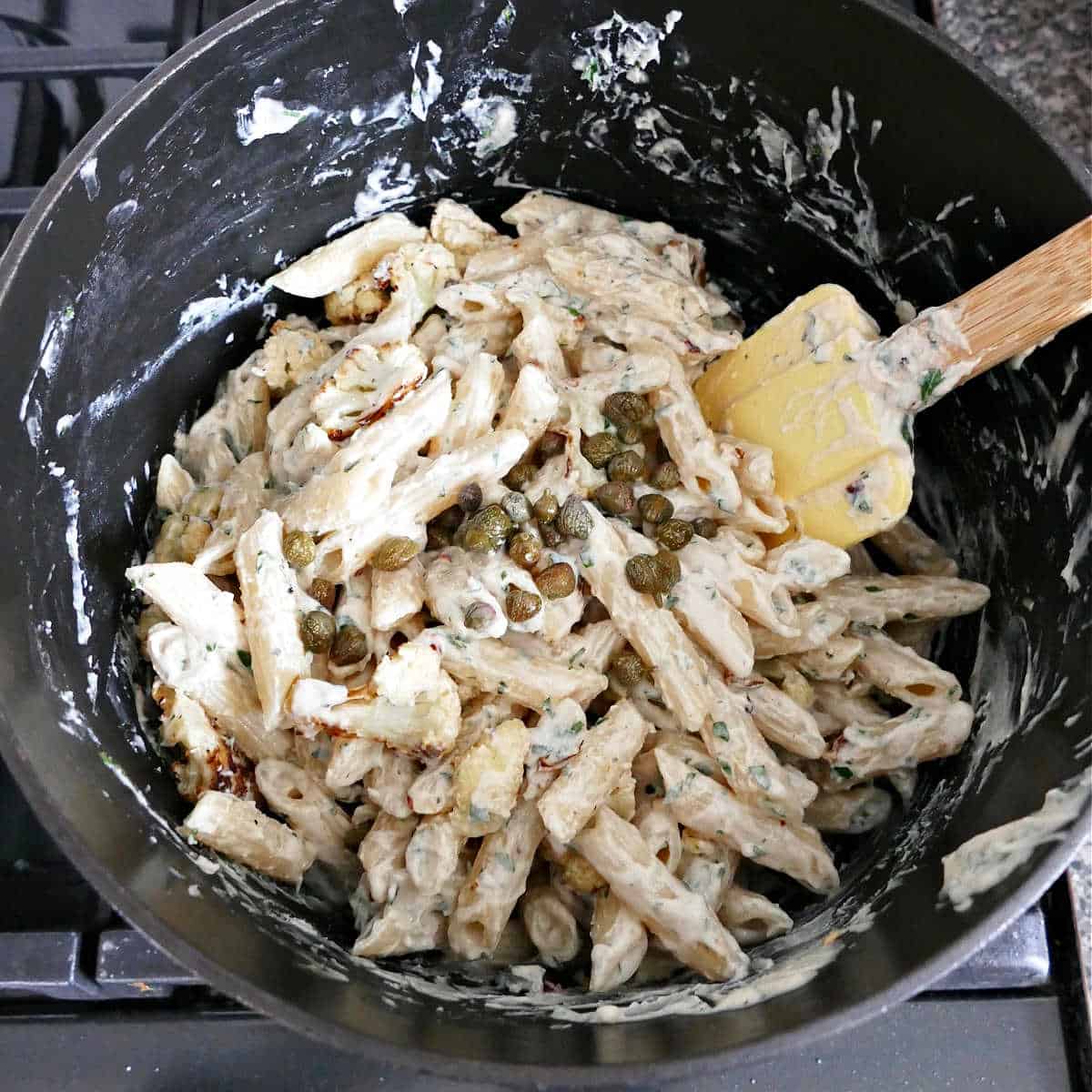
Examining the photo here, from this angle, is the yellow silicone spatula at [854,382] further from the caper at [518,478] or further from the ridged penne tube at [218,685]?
the ridged penne tube at [218,685]

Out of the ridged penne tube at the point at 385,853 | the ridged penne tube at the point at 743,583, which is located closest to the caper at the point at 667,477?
the ridged penne tube at the point at 743,583

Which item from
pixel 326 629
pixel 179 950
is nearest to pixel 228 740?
pixel 326 629

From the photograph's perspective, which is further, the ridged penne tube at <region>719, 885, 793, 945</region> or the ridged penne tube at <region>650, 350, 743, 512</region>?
the ridged penne tube at <region>650, 350, 743, 512</region>

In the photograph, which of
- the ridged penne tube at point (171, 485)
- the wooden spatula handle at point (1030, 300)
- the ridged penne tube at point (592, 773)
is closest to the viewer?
the wooden spatula handle at point (1030, 300)

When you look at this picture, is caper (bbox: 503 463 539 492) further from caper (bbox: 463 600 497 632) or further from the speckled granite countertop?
the speckled granite countertop

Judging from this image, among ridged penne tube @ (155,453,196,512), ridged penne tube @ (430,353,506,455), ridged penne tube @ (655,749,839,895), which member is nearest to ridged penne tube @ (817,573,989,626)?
ridged penne tube @ (655,749,839,895)

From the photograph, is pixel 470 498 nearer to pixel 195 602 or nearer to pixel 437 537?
pixel 437 537

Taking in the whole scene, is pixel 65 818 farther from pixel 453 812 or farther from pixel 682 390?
pixel 682 390
